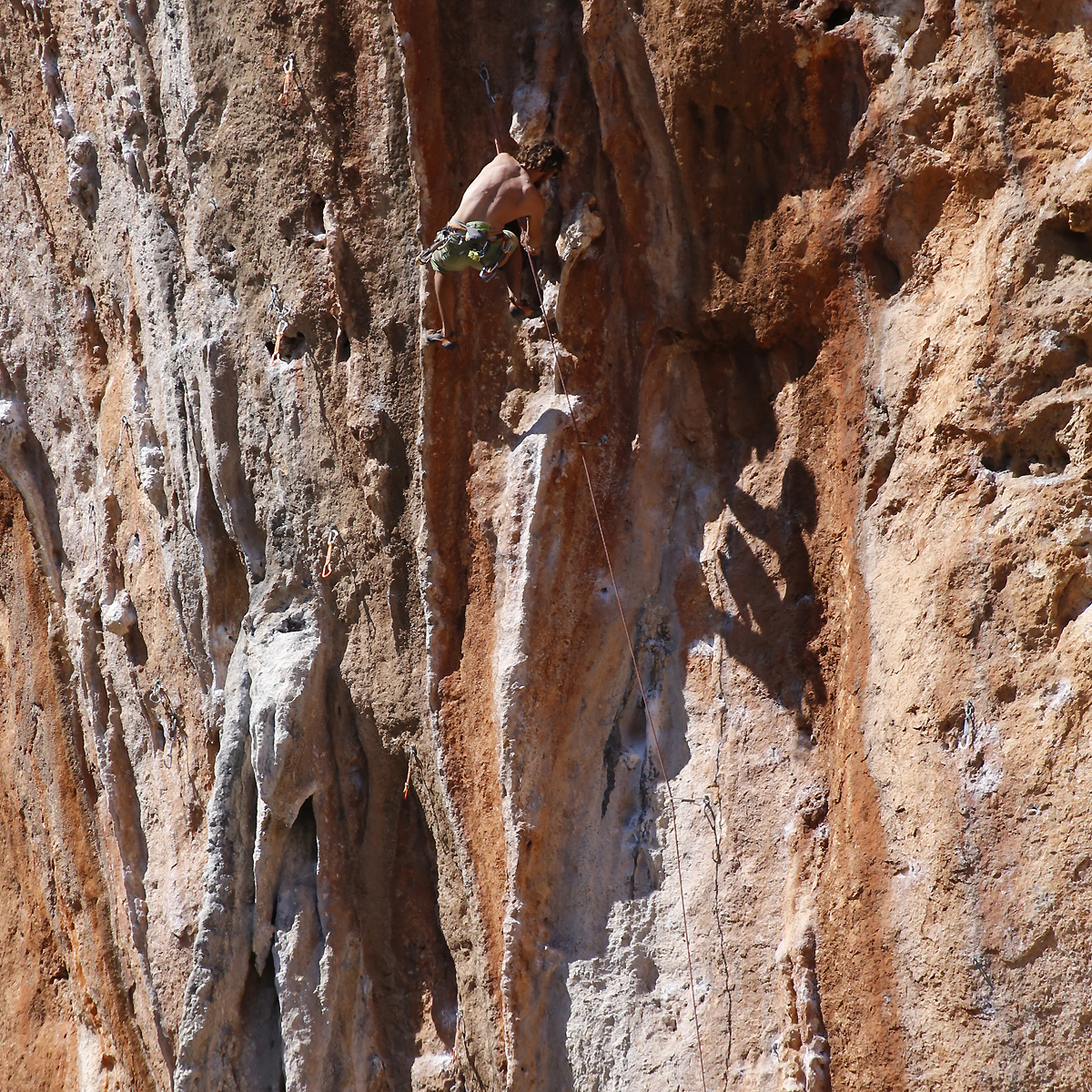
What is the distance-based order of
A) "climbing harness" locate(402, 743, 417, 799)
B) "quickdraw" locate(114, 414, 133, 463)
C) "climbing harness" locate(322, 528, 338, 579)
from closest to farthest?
"climbing harness" locate(402, 743, 417, 799), "climbing harness" locate(322, 528, 338, 579), "quickdraw" locate(114, 414, 133, 463)

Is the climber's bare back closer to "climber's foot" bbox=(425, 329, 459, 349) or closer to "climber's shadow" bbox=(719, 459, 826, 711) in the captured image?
"climber's foot" bbox=(425, 329, 459, 349)

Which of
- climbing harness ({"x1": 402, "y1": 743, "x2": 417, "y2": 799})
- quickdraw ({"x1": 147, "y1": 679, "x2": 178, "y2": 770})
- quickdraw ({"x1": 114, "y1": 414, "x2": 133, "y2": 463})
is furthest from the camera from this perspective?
quickdraw ({"x1": 114, "y1": 414, "x2": 133, "y2": 463})

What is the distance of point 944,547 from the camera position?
3602mm

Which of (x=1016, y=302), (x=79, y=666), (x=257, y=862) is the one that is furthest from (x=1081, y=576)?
(x=79, y=666)

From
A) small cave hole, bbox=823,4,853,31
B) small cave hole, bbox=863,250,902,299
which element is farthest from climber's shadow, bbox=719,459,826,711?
small cave hole, bbox=823,4,853,31

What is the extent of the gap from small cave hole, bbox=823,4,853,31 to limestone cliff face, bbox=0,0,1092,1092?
2 centimetres

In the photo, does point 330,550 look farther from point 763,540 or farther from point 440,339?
point 763,540

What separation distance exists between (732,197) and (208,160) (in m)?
2.69

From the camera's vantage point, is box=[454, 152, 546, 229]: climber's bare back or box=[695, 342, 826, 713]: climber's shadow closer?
box=[695, 342, 826, 713]: climber's shadow

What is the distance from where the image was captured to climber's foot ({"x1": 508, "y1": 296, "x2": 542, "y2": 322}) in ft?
15.2

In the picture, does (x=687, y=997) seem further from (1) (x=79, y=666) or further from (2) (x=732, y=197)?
(1) (x=79, y=666)

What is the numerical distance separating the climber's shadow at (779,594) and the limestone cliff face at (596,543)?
18mm

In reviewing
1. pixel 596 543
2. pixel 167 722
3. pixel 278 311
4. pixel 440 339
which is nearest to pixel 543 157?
pixel 440 339

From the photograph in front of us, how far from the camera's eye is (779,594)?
170 inches
